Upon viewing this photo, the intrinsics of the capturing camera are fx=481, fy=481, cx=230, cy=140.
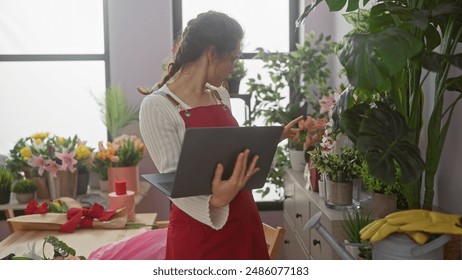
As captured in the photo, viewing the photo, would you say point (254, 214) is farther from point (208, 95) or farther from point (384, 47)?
point (384, 47)

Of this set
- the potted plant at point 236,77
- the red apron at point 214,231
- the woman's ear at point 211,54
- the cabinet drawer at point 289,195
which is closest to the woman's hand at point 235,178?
the red apron at point 214,231

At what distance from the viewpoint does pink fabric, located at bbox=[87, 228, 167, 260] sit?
1.43 metres

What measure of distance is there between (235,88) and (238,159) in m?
1.67

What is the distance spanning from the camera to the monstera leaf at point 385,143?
0.81m

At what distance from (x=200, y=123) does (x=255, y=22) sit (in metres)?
1.86

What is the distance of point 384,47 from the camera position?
0.78 metres

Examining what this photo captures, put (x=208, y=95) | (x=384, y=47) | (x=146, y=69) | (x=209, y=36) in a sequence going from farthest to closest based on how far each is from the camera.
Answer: (x=146, y=69) < (x=208, y=95) < (x=209, y=36) < (x=384, y=47)

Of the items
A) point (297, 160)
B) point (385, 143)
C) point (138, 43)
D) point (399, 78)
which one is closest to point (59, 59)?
point (138, 43)

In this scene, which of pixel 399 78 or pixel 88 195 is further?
pixel 88 195

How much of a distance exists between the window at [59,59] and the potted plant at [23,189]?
1.22ft

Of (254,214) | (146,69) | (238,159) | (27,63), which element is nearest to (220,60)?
(238,159)

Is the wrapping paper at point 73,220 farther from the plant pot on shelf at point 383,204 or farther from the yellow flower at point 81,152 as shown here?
the plant pot on shelf at point 383,204

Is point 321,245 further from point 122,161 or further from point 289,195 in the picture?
point 122,161

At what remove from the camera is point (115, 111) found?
261cm
